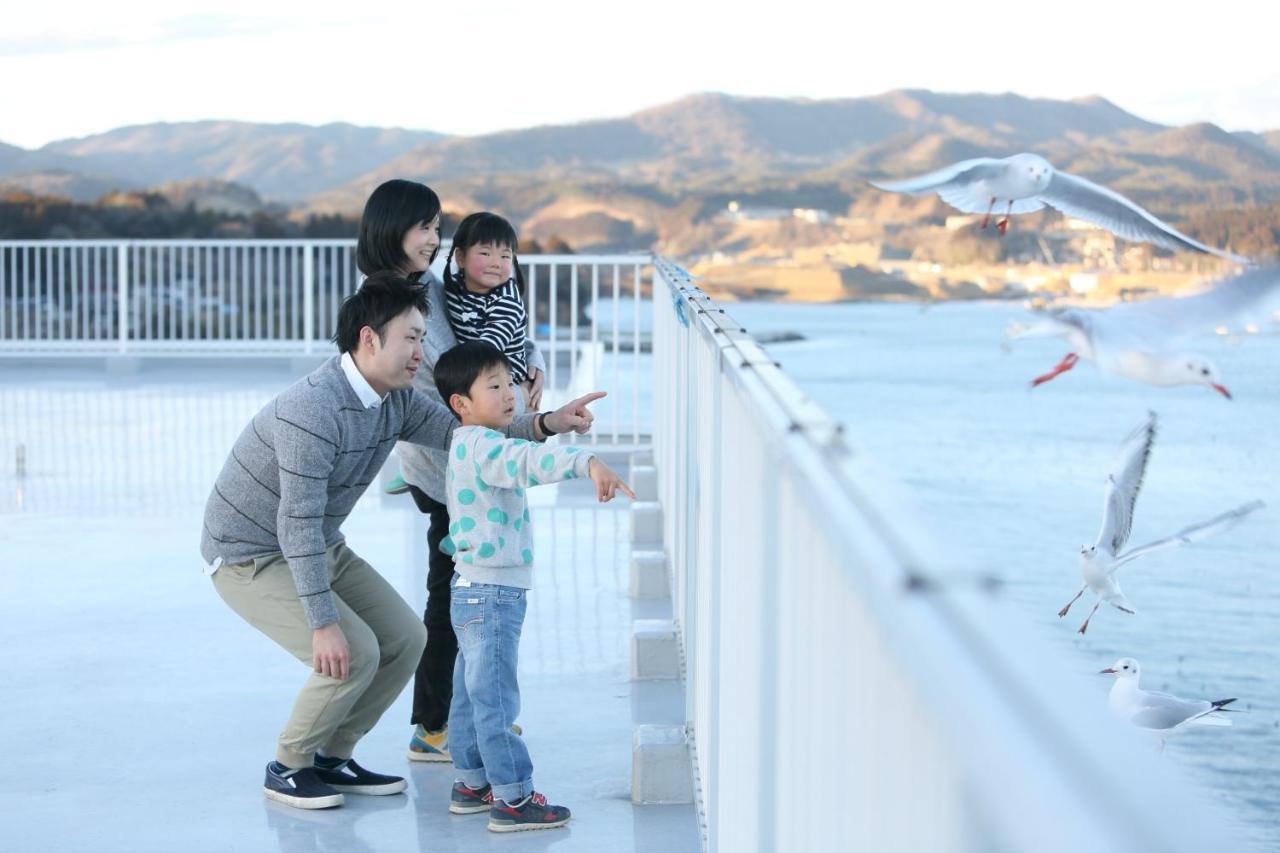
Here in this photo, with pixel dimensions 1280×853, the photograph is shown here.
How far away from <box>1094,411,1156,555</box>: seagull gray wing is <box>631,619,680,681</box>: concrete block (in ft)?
3.98

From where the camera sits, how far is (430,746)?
3.84m

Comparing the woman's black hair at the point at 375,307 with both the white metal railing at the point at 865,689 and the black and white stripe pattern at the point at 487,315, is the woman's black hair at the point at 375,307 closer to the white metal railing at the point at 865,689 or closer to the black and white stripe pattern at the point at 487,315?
the black and white stripe pattern at the point at 487,315

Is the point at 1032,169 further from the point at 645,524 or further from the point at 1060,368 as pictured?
the point at 645,524

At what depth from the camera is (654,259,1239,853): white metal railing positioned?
63 centimetres

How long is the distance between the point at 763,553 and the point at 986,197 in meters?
1.97

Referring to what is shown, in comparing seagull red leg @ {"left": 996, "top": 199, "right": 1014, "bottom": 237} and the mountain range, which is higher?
the mountain range

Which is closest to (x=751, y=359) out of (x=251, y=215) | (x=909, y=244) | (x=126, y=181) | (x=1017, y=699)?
(x=1017, y=699)

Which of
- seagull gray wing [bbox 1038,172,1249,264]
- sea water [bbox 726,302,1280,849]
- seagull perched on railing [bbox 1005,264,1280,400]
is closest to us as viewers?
seagull perched on railing [bbox 1005,264,1280,400]

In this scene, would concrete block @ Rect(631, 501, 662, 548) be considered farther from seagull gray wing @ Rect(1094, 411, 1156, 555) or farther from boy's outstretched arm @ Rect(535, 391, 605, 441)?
boy's outstretched arm @ Rect(535, 391, 605, 441)

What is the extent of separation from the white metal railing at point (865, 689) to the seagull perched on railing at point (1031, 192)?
0.98 metres

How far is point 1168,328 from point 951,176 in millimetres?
556

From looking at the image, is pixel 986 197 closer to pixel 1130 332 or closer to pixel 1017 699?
pixel 1130 332

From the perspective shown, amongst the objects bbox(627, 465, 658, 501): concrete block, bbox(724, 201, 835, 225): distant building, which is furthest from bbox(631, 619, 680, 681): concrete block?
bbox(724, 201, 835, 225): distant building

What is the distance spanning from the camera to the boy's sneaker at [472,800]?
3.46 metres
